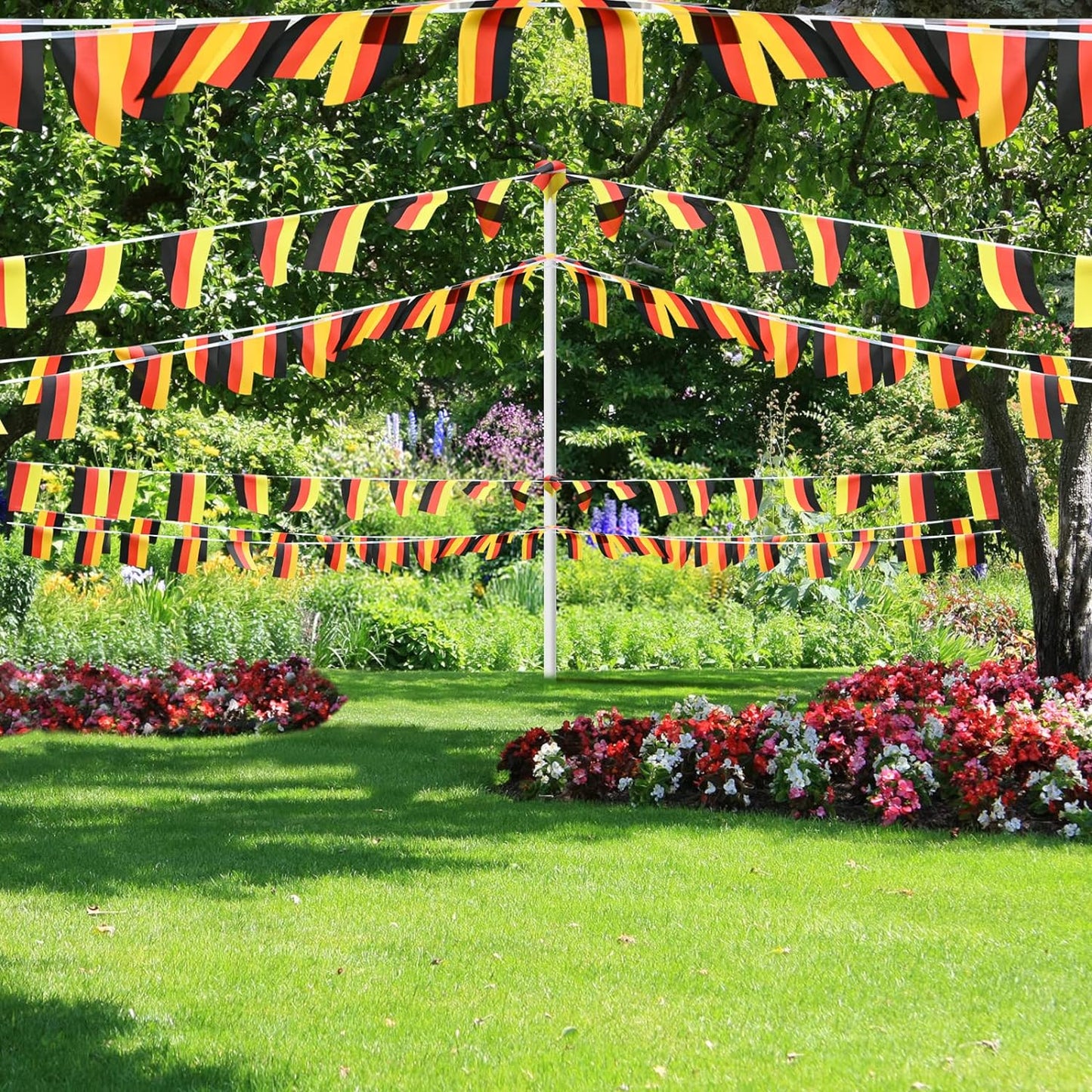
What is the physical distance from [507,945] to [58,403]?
392 cm

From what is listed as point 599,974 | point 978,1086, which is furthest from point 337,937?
point 978,1086

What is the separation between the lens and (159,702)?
28.0ft

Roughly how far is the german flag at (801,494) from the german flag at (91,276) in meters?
4.92

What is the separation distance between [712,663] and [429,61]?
21.4ft

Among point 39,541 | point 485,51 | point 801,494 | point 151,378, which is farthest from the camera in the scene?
point 801,494

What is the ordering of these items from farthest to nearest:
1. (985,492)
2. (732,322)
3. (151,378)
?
(985,492) < (732,322) < (151,378)

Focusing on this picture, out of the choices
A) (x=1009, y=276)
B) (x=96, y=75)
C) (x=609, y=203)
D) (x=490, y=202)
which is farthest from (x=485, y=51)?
(x=609, y=203)

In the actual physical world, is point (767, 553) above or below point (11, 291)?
below

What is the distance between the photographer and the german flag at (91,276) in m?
5.62

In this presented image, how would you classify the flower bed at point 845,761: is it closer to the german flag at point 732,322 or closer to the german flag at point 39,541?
the german flag at point 732,322

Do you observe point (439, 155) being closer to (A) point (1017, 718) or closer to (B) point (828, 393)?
(A) point (1017, 718)

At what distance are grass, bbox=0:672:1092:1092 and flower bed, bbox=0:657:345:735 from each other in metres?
1.69

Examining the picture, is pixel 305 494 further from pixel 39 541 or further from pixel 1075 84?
pixel 1075 84

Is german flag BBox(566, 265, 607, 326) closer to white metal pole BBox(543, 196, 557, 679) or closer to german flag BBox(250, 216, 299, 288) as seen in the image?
white metal pole BBox(543, 196, 557, 679)
